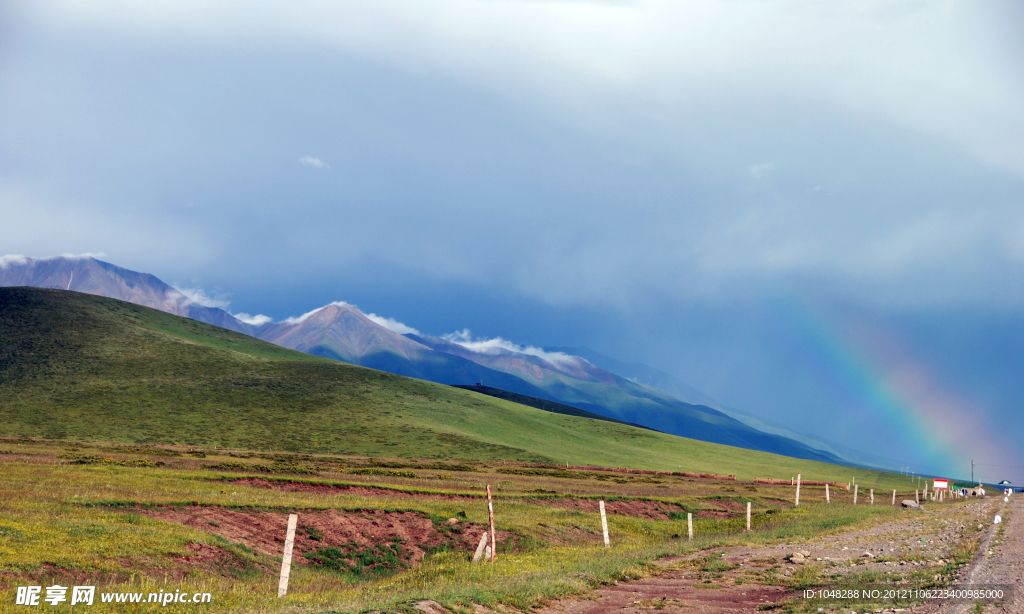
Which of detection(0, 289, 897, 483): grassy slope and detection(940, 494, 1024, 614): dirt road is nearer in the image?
detection(940, 494, 1024, 614): dirt road

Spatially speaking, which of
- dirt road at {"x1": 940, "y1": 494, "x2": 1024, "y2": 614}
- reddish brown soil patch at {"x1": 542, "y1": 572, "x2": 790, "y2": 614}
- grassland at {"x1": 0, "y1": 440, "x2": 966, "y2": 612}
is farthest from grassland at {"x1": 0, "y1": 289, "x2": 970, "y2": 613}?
dirt road at {"x1": 940, "y1": 494, "x2": 1024, "y2": 614}

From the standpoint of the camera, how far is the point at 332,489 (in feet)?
168

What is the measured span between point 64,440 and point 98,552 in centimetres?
8268

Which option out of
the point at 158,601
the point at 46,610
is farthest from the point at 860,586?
the point at 46,610

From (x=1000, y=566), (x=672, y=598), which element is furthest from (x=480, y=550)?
(x=1000, y=566)

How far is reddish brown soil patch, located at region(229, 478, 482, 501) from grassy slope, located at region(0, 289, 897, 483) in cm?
4935

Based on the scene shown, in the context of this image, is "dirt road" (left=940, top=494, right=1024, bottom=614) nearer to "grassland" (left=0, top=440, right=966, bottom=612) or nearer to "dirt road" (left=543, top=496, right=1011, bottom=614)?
"dirt road" (left=543, top=496, right=1011, bottom=614)

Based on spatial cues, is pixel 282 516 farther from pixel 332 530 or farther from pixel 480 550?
pixel 480 550

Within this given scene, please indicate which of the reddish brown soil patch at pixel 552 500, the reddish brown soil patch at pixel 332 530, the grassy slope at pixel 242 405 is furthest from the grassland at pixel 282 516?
the grassy slope at pixel 242 405

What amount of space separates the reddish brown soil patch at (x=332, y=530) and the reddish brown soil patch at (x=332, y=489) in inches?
515

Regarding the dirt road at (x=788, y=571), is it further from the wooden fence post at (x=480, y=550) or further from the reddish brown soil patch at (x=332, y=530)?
the reddish brown soil patch at (x=332, y=530)

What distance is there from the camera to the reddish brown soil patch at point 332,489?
48.5 m

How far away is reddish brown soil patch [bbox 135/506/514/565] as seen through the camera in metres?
27.7

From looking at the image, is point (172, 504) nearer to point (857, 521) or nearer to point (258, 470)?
point (258, 470)
